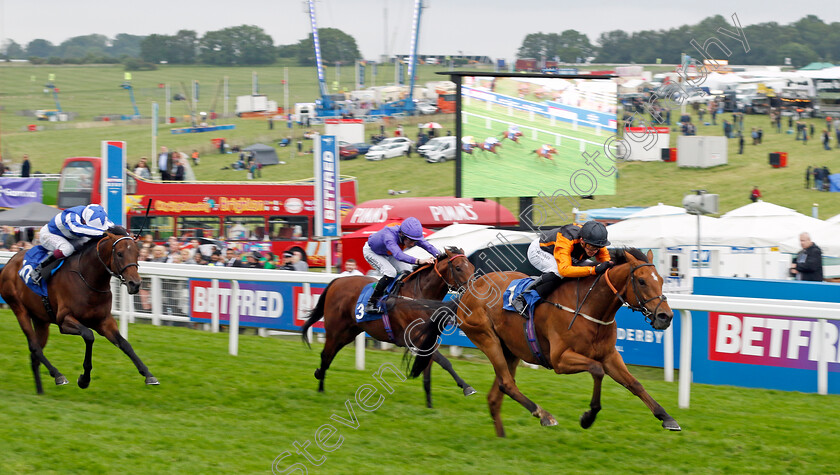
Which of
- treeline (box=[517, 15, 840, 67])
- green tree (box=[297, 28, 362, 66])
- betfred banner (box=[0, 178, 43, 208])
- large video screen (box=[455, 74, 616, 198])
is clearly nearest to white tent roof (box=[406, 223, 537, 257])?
large video screen (box=[455, 74, 616, 198])

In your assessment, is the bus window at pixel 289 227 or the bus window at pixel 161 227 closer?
the bus window at pixel 161 227

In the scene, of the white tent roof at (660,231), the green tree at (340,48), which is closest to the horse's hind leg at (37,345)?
the white tent roof at (660,231)

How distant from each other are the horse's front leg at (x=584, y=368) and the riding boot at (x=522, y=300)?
43 cm

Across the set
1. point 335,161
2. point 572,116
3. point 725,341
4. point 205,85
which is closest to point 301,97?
point 205,85

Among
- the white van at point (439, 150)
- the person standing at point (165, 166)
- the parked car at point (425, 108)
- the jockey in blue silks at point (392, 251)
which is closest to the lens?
the jockey in blue silks at point (392, 251)

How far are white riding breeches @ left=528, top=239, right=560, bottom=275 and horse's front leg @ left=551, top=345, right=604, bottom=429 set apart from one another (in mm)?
709

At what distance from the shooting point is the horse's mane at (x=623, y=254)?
5.18m

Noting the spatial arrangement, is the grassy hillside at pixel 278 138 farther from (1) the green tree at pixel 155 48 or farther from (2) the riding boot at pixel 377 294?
(2) the riding boot at pixel 377 294

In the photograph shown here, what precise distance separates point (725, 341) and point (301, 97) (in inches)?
2357

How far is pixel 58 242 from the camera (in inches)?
269

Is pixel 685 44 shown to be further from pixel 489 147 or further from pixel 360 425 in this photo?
pixel 360 425

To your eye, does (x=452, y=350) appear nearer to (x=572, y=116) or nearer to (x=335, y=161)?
(x=335, y=161)

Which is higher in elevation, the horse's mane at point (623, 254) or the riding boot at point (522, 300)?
the horse's mane at point (623, 254)

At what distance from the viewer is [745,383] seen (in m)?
7.50
